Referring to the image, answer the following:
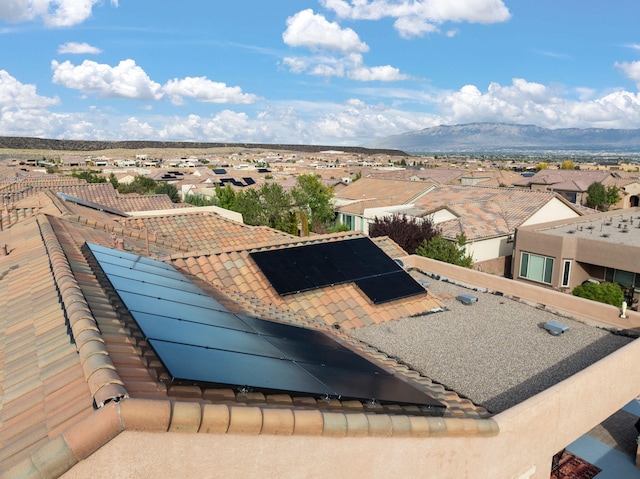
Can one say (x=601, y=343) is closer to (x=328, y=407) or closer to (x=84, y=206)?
(x=328, y=407)

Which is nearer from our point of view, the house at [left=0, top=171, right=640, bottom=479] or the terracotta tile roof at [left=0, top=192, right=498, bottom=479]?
the terracotta tile roof at [left=0, top=192, right=498, bottom=479]

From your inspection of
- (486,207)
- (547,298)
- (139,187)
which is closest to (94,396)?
(547,298)

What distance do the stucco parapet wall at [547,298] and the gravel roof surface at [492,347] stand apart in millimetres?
483

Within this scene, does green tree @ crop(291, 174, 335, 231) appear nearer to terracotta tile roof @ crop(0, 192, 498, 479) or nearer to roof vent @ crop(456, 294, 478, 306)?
roof vent @ crop(456, 294, 478, 306)

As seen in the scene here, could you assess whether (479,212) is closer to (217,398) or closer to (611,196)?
(217,398)

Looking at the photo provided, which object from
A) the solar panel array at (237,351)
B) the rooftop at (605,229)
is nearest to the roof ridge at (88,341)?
the solar panel array at (237,351)

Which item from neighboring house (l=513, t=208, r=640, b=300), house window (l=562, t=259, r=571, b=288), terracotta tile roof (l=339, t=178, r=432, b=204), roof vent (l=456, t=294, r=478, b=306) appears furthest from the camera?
terracotta tile roof (l=339, t=178, r=432, b=204)

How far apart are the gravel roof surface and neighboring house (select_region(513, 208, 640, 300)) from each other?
15.4m

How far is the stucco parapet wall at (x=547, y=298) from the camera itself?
1284cm

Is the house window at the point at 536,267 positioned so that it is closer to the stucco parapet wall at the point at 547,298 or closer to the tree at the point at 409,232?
the tree at the point at 409,232

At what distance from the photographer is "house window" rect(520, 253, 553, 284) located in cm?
2862

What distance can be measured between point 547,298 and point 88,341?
1366 cm

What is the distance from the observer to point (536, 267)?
29.3m

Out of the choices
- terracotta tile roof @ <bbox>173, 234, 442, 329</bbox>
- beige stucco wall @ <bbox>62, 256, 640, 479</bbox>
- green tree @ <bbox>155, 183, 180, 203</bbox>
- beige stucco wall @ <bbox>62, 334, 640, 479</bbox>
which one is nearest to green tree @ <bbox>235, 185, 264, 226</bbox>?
green tree @ <bbox>155, 183, 180, 203</bbox>
